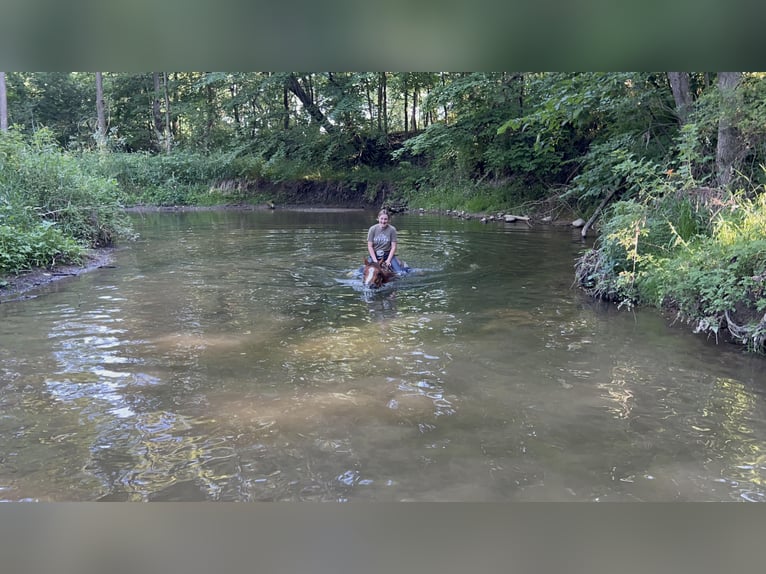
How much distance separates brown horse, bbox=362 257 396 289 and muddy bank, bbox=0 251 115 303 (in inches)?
222

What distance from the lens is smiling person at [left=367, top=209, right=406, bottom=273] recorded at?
12.4 m

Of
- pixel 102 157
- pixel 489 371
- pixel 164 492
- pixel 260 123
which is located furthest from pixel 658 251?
pixel 260 123

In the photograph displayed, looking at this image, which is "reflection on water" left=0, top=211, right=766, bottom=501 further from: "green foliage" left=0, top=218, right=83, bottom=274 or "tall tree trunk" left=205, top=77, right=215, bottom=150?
"tall tree trunk" left=205, top=77, right=215, bottom=150

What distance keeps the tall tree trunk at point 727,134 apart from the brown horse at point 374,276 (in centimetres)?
572

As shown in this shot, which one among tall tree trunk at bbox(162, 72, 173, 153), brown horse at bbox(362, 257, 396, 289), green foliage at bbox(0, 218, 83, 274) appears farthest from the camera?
tall tree trunk at bbox(162, 72, 173, 153)

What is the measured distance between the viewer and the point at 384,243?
41.8 ft

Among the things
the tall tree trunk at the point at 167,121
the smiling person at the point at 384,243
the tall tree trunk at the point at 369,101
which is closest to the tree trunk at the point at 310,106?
the tall tree trunk at the point at 369,101

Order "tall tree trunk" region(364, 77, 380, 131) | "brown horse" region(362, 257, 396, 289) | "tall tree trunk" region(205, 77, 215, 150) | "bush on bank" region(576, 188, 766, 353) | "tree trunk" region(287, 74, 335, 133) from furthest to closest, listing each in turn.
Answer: "tall tree trunk" region(205, 77, 215, 150) < "tree trunk" region(287, 74, 335, 133) < "tall tree trunk" region(364, 77, 380, 131) < "brown horse" region(362, 257, 396, 289) < "bush on bank" region(576, 188, 766, 353)

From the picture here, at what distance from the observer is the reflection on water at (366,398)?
4.16 metres

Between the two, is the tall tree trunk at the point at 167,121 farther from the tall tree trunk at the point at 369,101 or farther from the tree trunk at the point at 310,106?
the tall tree trunk at the point at 369,101

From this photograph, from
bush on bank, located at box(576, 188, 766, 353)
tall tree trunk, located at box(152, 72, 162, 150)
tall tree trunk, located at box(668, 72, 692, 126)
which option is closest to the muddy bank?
bush on bank, located at box(576, 188, 766, 353)

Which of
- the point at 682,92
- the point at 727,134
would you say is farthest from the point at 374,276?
the point at 682,92
